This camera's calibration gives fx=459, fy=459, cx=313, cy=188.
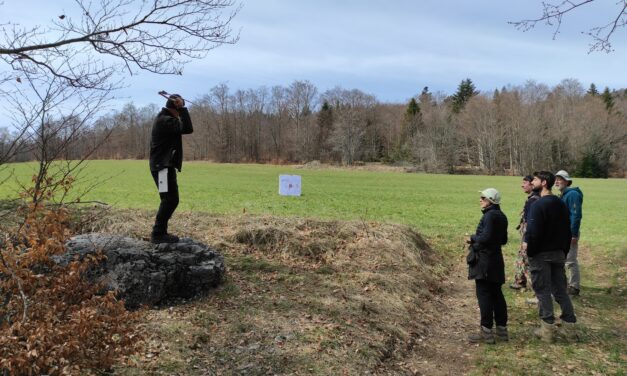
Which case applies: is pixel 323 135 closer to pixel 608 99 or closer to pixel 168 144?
pixel 608 99

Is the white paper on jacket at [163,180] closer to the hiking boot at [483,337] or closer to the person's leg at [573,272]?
the hiking boot at [483,337]

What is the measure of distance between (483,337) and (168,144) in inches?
205

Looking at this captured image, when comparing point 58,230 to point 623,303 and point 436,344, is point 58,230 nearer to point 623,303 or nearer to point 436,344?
point 436,344

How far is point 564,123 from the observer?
75.1 meters

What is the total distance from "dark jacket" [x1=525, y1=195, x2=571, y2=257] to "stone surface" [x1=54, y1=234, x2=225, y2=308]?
15.4ft

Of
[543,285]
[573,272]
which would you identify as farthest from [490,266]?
[573,272]

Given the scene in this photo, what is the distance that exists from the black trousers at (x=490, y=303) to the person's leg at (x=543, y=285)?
0.53 meters

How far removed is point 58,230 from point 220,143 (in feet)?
315

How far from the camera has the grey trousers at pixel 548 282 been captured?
647 centimetres

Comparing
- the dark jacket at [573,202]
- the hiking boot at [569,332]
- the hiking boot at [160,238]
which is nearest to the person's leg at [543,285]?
the hiking boot at [569,332]

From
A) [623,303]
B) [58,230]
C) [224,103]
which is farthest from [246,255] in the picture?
[224,103]

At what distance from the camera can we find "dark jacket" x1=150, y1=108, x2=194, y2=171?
20.7ft

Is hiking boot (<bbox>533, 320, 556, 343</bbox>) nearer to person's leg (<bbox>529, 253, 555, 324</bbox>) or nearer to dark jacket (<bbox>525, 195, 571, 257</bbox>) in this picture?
person's leg (<bbox>529, 253, 555, 324</bbox>)

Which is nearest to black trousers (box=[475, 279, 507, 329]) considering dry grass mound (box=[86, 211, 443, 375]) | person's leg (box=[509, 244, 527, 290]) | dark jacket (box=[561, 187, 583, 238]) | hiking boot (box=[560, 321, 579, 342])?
hiking boot (box=[560, 321, 579, 342])
